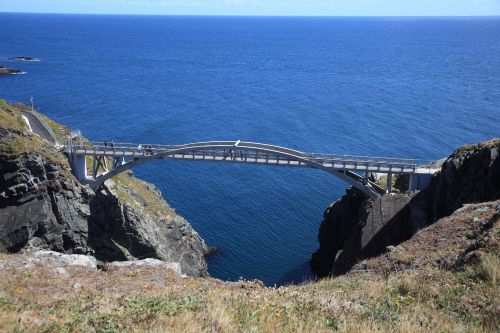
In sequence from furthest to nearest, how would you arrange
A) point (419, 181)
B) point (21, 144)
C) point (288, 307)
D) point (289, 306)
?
point (419, 181)
point (21, 144)
point (289, 306)
point (288, 307)

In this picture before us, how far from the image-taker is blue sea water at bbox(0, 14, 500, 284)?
55.4 m

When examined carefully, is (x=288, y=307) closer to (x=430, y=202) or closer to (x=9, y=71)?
(x=430, y=202)

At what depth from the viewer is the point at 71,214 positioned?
1686 inches

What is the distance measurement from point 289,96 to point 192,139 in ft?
117

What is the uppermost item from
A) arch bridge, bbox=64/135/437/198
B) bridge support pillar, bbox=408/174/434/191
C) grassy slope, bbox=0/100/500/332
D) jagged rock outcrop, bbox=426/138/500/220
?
grassy slope, bbox=0/100/500/332

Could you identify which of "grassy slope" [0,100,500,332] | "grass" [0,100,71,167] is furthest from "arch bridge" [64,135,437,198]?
"grassy slope" [0,100,500,332]

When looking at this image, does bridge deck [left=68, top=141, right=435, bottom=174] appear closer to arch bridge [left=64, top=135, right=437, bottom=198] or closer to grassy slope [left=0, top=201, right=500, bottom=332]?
arch bridge [left=64, top=135, right=437, bottom=198]

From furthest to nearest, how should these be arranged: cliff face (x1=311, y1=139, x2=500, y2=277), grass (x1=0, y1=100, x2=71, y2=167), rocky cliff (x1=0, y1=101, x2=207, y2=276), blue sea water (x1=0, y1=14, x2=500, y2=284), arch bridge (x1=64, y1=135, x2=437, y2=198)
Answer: blue sea water (x1=0, y1=14, x2=500, y2=284), arch bridge (x1=64, y1=135, x2=437, y2=198), grass (x1=0, y1=100, x2=71, y2=167), rocky cliff (x1=0, y1=101, x2=207, y2=276), cliff face (x1=311, y1=139, x2=500, y2=277)

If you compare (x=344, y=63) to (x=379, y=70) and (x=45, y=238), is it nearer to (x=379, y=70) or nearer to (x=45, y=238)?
(x=379, y=70)

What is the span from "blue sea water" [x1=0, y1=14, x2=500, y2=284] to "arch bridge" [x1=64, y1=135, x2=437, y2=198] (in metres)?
9.70

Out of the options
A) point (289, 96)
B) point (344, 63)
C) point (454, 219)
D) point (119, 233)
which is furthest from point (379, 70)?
point (454, 219)

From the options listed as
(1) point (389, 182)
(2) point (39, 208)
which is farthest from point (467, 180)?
(2) point (39, 208)

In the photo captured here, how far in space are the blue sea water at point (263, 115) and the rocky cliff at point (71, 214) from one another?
5.27 metres

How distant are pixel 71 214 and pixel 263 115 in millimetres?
56058
